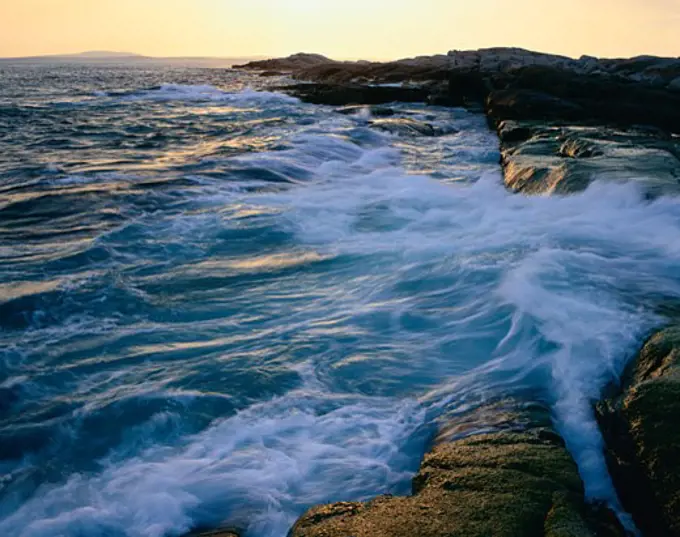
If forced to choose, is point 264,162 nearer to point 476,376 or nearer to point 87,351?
point 87,351

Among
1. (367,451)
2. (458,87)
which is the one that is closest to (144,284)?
(367,451)

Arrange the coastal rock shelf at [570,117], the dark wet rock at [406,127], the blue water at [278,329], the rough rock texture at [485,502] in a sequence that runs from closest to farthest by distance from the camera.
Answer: the rough rock texture at [485,502] → the blue water at [278,329] → the coastal rock shelf at [570,117] → the dark wet rock at [406,127]

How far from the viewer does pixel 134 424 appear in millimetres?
4199

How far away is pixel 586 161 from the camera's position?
9711 millimetres

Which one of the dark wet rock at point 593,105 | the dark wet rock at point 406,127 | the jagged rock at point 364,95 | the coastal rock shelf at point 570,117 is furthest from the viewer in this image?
the jagged rock at point 364,95

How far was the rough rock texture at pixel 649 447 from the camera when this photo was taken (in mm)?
2721

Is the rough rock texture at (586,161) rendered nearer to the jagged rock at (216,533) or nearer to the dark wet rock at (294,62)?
the jagged rock at (216,533)

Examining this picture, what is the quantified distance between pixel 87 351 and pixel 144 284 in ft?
5.11

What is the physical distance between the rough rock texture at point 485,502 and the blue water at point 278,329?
44 cm

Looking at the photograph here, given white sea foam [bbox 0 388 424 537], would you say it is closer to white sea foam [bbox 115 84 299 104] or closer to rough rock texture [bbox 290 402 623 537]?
rough rock texture [bbox 290 402 623 537]

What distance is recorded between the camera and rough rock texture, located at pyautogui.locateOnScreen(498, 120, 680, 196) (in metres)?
8.77

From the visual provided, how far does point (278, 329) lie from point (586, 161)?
6.58 m

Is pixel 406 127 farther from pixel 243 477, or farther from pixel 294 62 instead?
pixel 294 62

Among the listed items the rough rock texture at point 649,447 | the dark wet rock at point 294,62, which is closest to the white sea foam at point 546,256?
the rough rock texture at point 649,447
